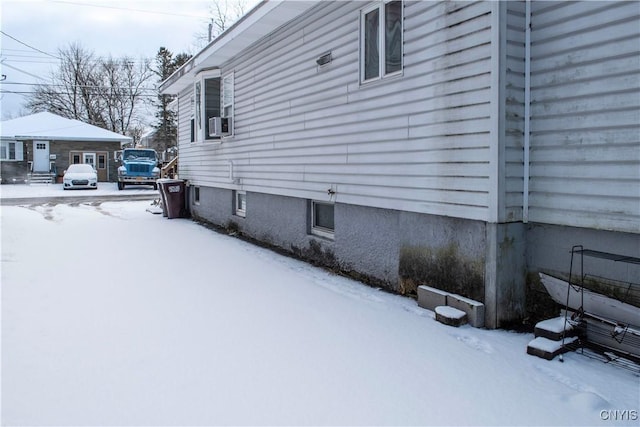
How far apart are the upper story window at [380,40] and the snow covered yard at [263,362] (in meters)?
2.54

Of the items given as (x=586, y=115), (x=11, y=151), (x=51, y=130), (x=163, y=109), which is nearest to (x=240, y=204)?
(x=586, y=115)

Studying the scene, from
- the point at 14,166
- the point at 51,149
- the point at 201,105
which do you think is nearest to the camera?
the point at 201,105

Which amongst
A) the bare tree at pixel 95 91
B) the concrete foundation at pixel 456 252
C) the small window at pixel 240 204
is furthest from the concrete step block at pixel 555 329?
the bare tree at pixel 95 91

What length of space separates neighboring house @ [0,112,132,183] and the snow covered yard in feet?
90.7

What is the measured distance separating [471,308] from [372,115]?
256cm

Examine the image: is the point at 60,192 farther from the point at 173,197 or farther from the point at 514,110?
the point at 514,110

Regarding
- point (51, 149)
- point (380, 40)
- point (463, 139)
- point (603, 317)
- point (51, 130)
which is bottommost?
point (603, 317)

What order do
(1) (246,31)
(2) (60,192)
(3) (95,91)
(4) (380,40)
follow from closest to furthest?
(4) (380,40) → (1) (246,31) → (2) (60,192) → (3) (95,91)

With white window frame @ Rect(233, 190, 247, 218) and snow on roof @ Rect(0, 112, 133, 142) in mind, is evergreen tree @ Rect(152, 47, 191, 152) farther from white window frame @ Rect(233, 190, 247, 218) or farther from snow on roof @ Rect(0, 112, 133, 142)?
white window frame @ Rect(233, 190, 247, 218)

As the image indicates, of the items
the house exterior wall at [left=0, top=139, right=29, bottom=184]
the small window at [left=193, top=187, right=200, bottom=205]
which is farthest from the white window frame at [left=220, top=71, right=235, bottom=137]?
the house exterior wall at [left=0, top=139, right=29, bottom=184]

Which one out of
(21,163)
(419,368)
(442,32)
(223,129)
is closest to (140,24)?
(21,163)

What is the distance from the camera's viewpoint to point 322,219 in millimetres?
7027

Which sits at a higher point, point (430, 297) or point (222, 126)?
point (222, 126)

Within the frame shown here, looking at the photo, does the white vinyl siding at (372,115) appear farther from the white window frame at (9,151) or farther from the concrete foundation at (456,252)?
the white window frame at (9,151)
